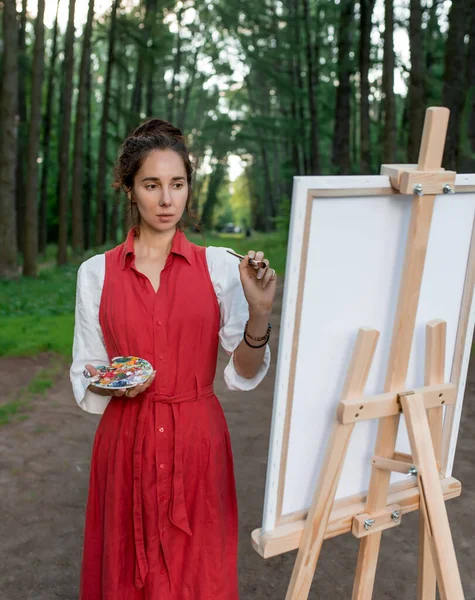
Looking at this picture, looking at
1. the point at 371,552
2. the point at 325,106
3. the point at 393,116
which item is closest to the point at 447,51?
the point at 393,116

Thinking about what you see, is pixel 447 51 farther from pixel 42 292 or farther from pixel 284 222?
pixel 284 222

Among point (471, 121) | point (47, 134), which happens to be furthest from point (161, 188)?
point (47, 134)

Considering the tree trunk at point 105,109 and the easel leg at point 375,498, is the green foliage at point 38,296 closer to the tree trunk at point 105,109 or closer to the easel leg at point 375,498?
the tree trunk at point 105,109

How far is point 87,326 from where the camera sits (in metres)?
2.25

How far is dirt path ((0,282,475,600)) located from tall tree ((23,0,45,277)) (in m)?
8.47

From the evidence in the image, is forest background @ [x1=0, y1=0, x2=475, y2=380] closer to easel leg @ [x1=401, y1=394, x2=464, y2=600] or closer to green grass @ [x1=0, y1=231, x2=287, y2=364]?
green grass @ [x1=0, y1=231, x2=287, y2=364]

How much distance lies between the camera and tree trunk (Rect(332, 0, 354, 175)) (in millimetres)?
14698

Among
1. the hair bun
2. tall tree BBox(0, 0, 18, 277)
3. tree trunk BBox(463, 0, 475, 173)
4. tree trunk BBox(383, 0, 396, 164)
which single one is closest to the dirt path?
the hair bun

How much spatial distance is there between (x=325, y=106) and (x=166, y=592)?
65.1ft

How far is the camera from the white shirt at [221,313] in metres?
2.20

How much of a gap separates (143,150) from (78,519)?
2.69m

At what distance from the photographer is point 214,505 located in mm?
2246

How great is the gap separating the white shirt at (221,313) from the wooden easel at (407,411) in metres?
0.34

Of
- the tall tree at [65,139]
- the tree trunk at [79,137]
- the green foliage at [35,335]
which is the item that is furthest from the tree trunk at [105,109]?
the green foliage at [35,335]
